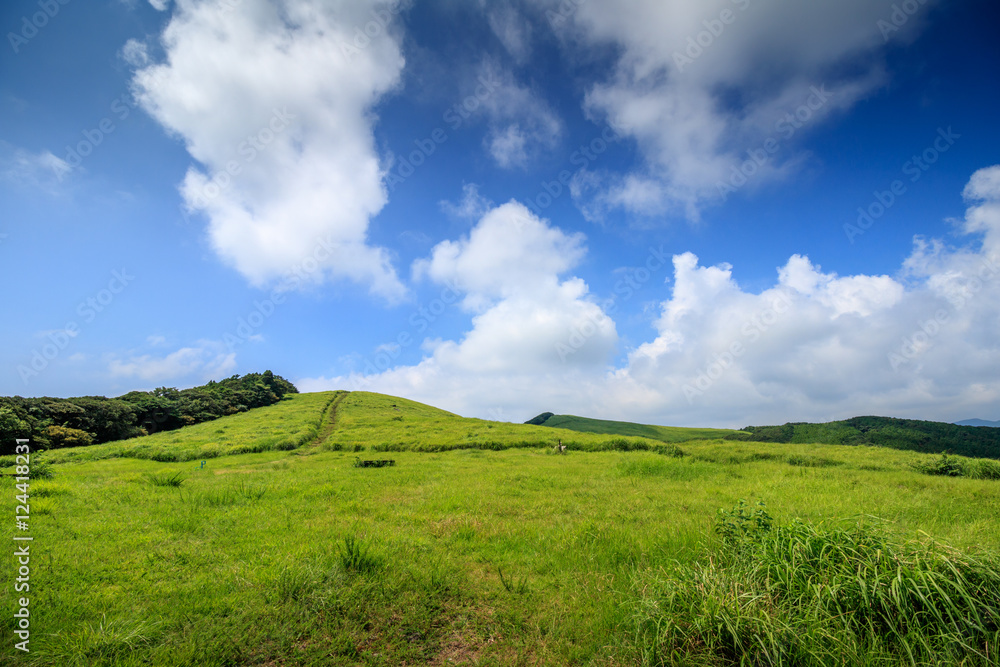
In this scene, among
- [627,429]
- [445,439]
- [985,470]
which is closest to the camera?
[985,470]

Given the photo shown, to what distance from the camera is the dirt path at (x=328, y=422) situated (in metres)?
36.6

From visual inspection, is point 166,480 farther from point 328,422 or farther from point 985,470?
point 328,422

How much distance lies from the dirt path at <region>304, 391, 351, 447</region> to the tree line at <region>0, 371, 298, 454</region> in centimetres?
1197

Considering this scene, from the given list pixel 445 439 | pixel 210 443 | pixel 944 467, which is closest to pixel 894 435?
pixel 944 467

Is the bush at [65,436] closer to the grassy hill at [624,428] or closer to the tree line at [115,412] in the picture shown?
the tree line at [115,412]

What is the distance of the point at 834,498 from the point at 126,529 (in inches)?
742

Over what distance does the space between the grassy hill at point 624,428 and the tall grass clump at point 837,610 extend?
68.8 meters

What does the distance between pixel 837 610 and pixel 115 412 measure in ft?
194

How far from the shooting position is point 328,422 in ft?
161

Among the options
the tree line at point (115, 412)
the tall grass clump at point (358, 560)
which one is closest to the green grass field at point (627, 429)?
the tree line at point (115, 412)

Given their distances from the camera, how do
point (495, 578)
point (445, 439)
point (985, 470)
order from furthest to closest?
point (445, 439) → point (985, 470) → point (495, 578)

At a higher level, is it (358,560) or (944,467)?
(944,467)

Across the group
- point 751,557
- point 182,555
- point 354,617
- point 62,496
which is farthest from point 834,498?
point 62,496

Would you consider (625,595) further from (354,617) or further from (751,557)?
(354,617)
